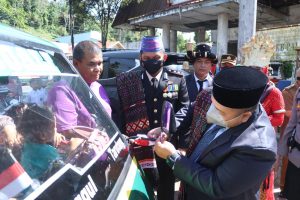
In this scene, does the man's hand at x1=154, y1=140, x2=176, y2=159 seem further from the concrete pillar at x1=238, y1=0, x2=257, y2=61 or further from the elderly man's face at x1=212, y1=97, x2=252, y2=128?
the concrete pillar at x1=238, y1=0, x2=257, y2=61

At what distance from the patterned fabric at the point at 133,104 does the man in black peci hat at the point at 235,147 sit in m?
1.18

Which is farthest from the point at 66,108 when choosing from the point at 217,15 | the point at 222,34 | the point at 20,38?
the point at 217,15

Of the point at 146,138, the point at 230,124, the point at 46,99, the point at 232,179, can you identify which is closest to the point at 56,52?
the point at 46,99

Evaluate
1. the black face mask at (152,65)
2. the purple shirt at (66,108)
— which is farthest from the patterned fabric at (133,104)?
the purple shirt at (66,108)

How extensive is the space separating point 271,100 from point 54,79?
96.3 inches

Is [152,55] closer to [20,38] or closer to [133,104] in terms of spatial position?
[133,104]

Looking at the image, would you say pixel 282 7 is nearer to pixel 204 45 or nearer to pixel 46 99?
pixel 204 45

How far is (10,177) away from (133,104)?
185cm

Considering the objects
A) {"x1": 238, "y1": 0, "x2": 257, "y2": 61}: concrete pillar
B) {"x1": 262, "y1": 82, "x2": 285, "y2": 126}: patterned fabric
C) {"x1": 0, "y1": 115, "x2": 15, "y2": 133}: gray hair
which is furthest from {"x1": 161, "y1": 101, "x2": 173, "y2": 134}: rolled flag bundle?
{"x1": 238, "y1": 0, "x2": 257, "y2": 61}: concrete pillar

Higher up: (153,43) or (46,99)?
(153,43)

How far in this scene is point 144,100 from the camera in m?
2.89

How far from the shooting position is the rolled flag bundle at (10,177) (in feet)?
3.40

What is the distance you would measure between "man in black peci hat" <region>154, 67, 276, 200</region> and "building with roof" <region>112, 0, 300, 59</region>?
714 cm

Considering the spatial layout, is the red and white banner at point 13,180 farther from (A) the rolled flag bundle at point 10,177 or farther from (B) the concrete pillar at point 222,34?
(B) the concrete pillar at point 222,34
